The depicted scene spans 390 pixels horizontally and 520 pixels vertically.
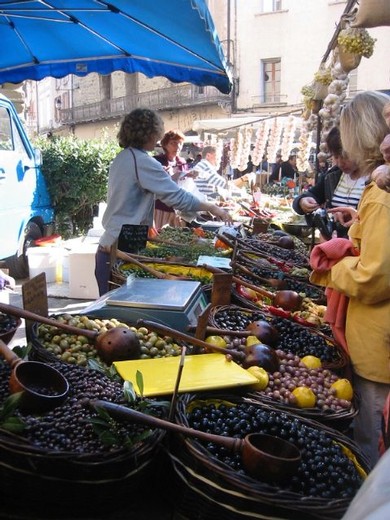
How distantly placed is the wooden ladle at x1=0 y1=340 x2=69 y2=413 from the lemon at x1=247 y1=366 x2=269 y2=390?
2.22 ft

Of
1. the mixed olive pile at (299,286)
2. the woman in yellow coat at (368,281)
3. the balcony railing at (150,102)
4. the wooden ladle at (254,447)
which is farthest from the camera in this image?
the balcony railing at (150,102)

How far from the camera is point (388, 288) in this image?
6.97 feet

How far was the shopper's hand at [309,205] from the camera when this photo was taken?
4.54 m

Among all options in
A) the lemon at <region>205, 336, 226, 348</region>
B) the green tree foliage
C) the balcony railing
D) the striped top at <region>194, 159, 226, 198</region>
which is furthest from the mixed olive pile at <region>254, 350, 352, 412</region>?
the balcony railing

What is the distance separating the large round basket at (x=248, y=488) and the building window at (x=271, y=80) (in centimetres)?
2780

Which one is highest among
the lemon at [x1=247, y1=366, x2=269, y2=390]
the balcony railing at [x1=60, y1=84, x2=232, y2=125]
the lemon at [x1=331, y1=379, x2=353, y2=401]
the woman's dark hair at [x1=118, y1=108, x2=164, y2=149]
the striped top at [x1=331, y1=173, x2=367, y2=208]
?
the balcony railing at [x1=60, y1=84, x2=232, y2=125]

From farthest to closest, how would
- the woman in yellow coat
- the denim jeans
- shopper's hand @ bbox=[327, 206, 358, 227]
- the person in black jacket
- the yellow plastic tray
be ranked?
the person in black jacket, shopper's hand @ bbox=[327, 206, 358, 227], the denim jeans, the woman in yellow coat, the yellow plastic tray

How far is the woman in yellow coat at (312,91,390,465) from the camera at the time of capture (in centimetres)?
210

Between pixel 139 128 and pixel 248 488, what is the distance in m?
3.38

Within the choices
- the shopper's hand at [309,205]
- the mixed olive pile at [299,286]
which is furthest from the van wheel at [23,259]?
the mixed olive pile at [299,286]

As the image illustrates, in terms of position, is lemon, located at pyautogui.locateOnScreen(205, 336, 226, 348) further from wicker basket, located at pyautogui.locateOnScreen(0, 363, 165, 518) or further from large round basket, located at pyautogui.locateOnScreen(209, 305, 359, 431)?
wicker basket, located at pyautogui.locateOnScreen(0, 363, 165, 518)

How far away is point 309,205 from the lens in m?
4.55

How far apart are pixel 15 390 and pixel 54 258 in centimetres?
534

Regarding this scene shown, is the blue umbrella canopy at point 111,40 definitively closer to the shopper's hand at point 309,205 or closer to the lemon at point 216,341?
the shopper's hand at point 309,205
